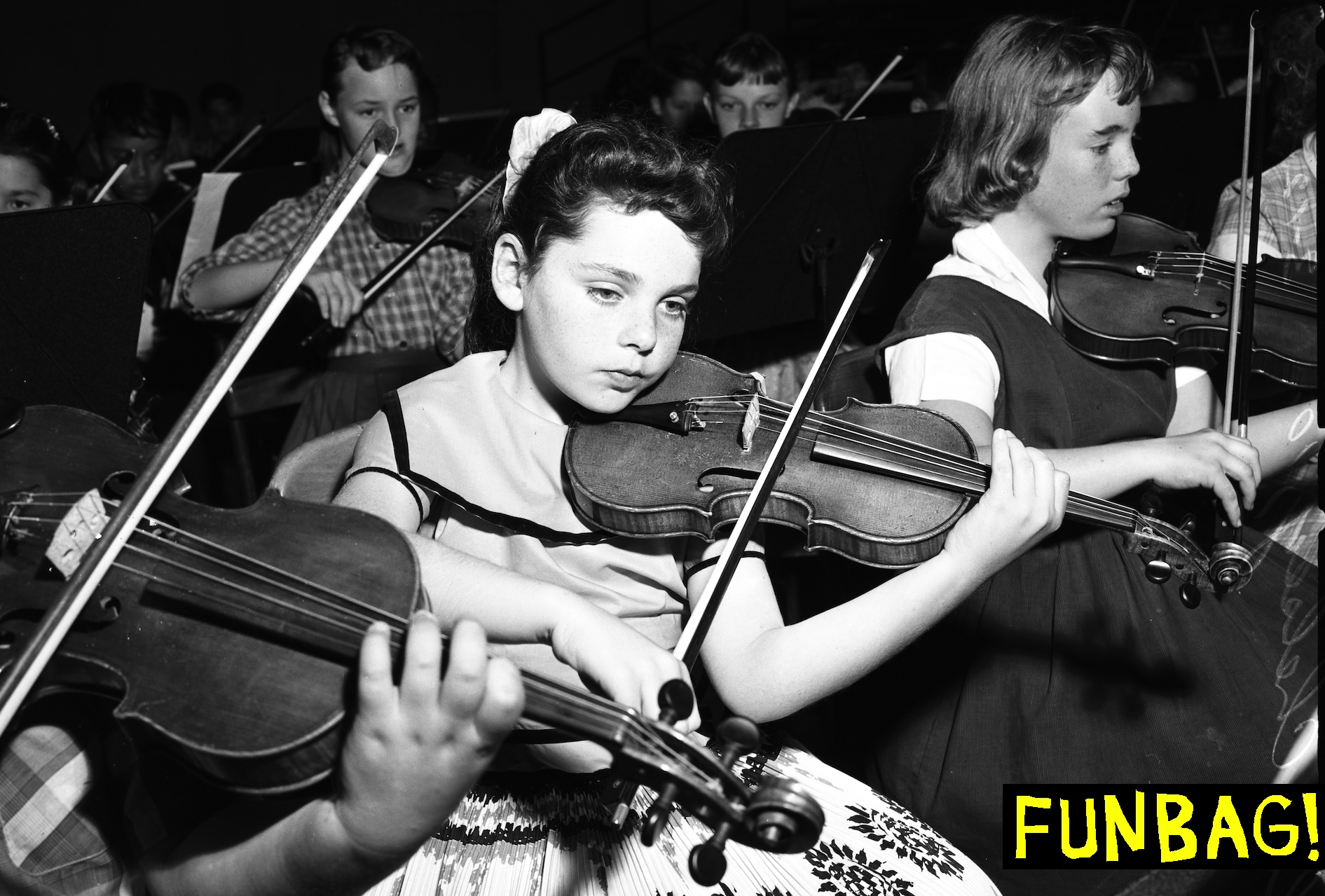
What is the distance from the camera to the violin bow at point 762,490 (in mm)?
996

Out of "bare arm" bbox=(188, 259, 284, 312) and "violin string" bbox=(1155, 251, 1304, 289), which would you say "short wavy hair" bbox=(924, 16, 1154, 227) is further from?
"bare arm" bbox=(188, 259, 284, 312)

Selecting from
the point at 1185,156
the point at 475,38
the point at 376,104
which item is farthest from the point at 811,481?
the point at 475,38

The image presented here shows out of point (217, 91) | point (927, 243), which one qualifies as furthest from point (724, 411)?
point (217, 91)

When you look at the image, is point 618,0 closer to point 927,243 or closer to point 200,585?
point 927,243

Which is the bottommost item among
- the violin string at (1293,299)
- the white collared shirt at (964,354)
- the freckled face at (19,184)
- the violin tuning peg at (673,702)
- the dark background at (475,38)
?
the dark background at (475,38)

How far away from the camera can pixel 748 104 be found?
3.40m

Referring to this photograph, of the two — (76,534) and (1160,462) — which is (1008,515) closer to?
(1160,462)

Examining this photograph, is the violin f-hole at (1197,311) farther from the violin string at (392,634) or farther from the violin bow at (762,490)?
the violin string at (392,634)

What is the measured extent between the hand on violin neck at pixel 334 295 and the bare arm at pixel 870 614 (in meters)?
1.67

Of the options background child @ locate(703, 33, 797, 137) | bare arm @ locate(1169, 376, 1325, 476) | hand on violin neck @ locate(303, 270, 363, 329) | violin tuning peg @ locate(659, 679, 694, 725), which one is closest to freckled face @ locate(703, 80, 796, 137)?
background child @ locate(703, 33, 797, 137)

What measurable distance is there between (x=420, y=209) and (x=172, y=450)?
1979 millimetres

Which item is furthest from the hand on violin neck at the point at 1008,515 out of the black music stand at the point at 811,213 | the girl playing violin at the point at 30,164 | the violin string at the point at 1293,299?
the girl playing violin at the point at 30,164

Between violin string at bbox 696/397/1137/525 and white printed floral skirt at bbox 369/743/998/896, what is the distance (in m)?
0.36

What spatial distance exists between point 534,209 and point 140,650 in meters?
0.61
